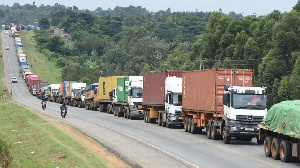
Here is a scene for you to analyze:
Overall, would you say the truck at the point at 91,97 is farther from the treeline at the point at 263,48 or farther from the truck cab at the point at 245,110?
the truck cab at the point at 245,110

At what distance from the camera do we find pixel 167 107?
1865 inches

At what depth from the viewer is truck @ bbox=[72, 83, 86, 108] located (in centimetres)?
8868

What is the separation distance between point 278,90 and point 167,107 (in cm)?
2012

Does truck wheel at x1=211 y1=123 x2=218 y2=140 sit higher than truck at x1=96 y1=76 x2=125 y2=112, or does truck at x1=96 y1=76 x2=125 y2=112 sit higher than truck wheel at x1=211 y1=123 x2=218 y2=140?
truck at x1=96 y1=76 x2=125 y2=112

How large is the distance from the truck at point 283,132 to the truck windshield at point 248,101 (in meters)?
4.11

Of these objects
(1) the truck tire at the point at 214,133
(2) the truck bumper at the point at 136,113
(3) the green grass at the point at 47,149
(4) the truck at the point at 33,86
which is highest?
(4) the truck at the point at 33,86

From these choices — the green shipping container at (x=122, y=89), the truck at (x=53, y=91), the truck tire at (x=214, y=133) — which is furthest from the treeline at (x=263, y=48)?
the truck at (x=53, y=91)

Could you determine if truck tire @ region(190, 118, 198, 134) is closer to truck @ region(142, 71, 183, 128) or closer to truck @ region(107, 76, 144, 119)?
truck @ region(142, 71, 183, 128)

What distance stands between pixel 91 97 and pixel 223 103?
160 ft

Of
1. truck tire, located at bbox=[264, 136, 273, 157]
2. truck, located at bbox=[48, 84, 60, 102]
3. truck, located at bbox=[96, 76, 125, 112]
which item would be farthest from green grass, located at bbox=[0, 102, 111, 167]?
truck, located at bbox=[48, 84, 60, 102]

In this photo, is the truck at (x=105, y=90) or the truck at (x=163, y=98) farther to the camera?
the truck at (x=105, y=90)

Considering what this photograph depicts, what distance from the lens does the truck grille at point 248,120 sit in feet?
110

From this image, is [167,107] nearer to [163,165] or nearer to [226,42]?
[163,165]

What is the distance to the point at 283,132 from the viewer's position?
87.0ft
